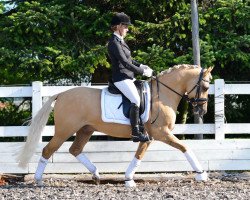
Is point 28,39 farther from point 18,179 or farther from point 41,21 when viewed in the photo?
point 18,179

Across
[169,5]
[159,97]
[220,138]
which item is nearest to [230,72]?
[169,5]

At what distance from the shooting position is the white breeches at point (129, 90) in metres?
7.14

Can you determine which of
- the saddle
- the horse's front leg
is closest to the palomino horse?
the horse's front leg

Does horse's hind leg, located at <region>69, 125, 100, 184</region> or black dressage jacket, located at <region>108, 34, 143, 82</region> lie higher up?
black dressage jacket, located at <region>108, 34, 143, 82</region>

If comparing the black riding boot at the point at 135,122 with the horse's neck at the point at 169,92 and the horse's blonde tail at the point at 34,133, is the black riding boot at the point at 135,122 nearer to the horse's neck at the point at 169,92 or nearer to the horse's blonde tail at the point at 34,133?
the horse's neck at the point at 169,92

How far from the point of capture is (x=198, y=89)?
24.5 ft

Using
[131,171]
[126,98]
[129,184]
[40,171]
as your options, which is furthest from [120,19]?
[40,171]

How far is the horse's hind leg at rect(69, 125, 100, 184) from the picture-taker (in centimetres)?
778

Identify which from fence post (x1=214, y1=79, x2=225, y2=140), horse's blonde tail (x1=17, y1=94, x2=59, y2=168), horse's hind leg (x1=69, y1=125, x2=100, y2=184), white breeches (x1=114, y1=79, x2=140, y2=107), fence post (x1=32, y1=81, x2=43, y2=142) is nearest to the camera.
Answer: white breeches (x1=114, y1=79, x2=140, y2=107)

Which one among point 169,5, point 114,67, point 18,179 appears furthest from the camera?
point 169,5

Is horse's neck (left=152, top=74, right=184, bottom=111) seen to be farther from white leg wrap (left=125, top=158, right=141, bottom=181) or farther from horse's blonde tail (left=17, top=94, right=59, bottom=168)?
horse's blonde tail (left=17, top=94, right=59, bottom=168)

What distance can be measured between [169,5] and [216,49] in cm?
135

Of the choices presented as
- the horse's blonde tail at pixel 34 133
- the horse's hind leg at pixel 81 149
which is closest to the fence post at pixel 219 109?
the horse's hind leg at pixel 81 149

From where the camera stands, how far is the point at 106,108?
7.36 metres
